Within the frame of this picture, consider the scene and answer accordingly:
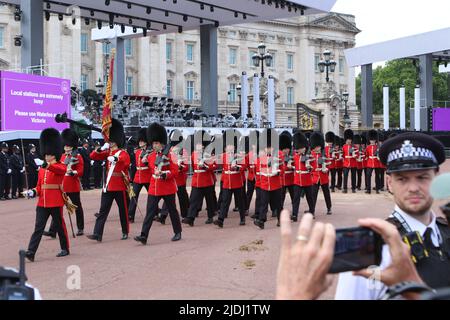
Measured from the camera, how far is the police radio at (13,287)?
1.74m

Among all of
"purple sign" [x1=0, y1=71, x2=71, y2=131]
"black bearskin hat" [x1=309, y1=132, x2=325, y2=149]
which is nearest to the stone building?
"purple sign" [x1=0, y1=71, x2=71, y2=131]

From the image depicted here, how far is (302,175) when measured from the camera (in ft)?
35.8

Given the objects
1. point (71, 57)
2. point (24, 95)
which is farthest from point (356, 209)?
point (71, 57)

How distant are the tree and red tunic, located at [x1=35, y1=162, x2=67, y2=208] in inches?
2405

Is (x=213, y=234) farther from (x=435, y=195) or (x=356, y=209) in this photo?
(x=435, y=195)

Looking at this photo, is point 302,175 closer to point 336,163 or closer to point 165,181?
point 165,181

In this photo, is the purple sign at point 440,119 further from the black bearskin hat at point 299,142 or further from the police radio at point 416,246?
the police radio at point 416,246

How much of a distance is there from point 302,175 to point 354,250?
942 centimetres

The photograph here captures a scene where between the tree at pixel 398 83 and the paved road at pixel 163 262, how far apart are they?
59105 millimetres

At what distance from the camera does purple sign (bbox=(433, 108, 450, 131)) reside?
30.0 meters

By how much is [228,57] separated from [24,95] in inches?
1788

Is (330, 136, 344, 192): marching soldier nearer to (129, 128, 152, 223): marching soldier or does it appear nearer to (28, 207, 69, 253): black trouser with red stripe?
(129, 128, 152, 223): marching soldier

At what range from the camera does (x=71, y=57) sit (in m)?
45.2
